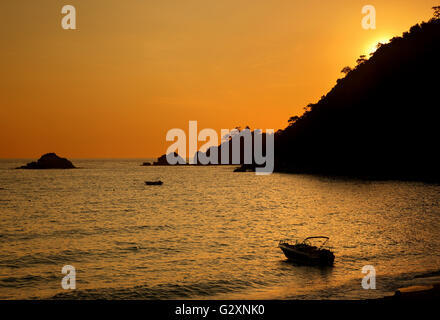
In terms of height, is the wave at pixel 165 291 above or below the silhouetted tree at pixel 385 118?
below

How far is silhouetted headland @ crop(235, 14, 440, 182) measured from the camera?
475 feet

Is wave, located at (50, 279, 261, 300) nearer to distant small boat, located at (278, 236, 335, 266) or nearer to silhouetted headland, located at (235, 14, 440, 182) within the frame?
distant small boat, located at (278, 236, 335, 266)

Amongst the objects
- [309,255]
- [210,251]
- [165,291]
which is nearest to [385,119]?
[210,251]

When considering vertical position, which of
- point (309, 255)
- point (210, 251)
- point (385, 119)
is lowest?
point (210, 251)

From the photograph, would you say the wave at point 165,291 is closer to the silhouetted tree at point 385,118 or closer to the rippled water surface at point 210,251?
the rippled water surface at point 210,251

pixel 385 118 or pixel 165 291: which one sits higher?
pixel 385 118

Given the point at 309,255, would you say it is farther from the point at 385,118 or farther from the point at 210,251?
the point at 385,118

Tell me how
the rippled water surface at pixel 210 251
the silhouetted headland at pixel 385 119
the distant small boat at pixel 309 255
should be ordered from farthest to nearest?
the silhouetted headland at pixel 385 119
the distant small boat at pixel 309 255
the rippled water surface at pixel 210 251

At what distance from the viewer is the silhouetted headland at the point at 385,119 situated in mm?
144750

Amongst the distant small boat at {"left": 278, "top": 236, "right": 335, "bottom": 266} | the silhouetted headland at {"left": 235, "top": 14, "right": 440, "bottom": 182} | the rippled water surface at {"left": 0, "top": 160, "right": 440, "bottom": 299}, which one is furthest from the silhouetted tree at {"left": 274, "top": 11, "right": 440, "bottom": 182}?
the distant small boat at {"left": 278, "top": 236, "right": 335, "bottom": 266}

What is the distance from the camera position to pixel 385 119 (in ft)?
531

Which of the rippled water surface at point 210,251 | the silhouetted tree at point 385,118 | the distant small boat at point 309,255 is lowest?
the rippled water surface at point 210,251

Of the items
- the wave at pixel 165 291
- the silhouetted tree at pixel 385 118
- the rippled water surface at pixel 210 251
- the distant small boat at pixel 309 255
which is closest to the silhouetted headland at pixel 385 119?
the silhouetted tree at pixel 385 118
